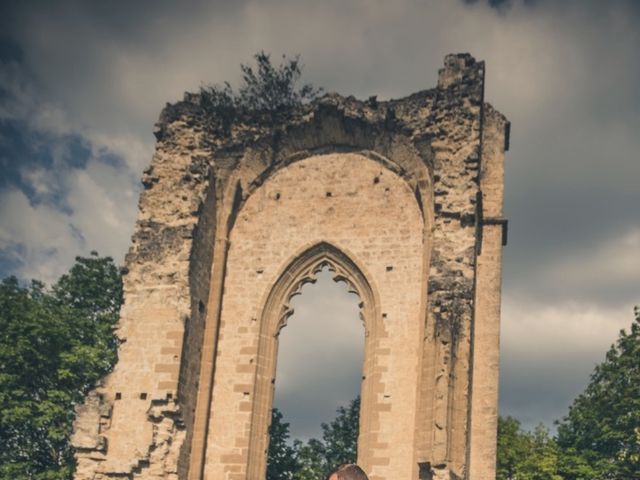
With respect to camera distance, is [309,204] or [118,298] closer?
[309,204]

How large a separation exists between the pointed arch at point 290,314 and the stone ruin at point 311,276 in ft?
0.08

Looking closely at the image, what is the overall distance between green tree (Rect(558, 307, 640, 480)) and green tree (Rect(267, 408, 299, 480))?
6.71 meters

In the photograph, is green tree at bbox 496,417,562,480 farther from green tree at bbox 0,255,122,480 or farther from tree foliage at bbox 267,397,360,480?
green tree at bbox 0,255,122,480

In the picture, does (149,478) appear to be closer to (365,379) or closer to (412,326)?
(365,379)

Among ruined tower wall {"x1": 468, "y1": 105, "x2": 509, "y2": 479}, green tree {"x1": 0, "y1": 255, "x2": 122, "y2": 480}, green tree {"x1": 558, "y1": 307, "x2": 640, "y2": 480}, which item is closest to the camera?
ruined tower wall {"x1": 468, "y1": 105, "x2": 509, "y2": 479}

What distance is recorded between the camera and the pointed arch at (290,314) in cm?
1285

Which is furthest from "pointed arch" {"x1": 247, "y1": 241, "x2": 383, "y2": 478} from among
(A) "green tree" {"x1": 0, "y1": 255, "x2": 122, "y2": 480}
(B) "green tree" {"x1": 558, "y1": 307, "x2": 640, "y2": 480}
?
(B) "green tree" {"x1": 558, "y1": 307, "x2": 640, "y2": 480}

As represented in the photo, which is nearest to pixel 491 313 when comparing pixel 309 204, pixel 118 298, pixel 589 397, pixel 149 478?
pixel 309 204

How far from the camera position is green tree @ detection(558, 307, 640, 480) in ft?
65.0

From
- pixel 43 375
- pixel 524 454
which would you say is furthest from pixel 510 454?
pixel 43 375

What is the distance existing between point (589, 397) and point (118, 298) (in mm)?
11965

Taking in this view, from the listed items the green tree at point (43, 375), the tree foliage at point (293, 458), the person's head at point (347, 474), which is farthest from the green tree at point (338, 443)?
the person's head at point (347, 474)

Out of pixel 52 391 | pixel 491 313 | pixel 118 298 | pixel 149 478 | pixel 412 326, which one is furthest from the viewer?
pixel 118 298

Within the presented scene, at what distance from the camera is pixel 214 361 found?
1346cm
